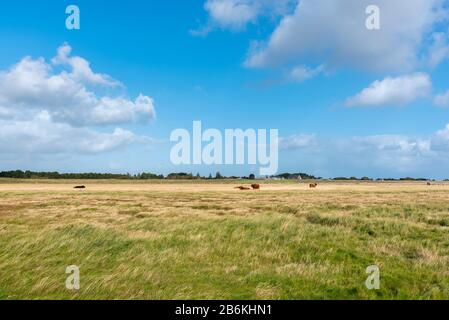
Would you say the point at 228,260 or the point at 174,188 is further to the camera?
the point at 174,188

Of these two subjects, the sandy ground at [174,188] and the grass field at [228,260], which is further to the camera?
the sandy ground at [174,188]

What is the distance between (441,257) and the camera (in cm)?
1421

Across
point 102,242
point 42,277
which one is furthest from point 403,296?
point 102,242

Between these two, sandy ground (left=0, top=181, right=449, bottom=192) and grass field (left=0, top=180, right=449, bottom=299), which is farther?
sandy ground (left=0, top=181, right=449, bottom=192)

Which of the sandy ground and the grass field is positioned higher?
the sandy ground

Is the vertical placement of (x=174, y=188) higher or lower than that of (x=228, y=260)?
higher

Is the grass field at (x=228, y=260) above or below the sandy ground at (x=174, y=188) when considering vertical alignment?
below

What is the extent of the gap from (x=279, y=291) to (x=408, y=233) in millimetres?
11042
